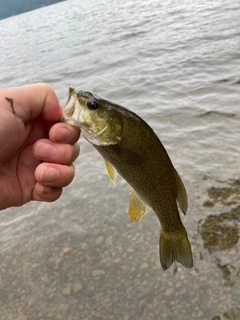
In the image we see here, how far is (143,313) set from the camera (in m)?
3.67

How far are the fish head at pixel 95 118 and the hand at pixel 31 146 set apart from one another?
24cm

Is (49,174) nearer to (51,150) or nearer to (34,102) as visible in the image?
(51,150)

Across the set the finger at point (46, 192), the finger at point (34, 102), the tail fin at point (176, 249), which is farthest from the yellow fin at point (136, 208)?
the finger at point (34, 102)

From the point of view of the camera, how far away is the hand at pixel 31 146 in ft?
8.43

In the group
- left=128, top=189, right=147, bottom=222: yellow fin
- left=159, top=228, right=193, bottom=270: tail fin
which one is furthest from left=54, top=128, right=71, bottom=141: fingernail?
left=159, top=228, right=193, bottom=270: tail fin

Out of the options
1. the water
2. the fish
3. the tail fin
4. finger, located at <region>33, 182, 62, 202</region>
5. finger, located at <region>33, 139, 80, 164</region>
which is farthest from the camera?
the water

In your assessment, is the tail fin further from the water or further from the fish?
the water

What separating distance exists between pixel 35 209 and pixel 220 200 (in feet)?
9.41

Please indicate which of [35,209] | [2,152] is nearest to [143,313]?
[2,152]

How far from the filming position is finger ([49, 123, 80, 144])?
249 cm

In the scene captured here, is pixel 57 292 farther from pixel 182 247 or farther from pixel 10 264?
pixel 182 247

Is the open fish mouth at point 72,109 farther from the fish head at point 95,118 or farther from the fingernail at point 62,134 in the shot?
the fingernail at point 62,134

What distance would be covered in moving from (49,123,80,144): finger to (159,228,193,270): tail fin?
1.01 meters

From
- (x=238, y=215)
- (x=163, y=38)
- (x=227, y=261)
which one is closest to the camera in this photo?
(x=227, y=261)
